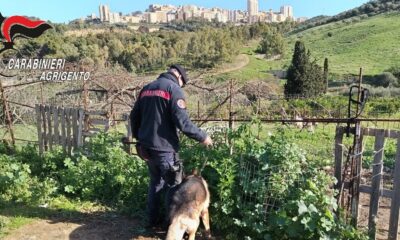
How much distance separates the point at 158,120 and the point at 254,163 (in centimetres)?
129

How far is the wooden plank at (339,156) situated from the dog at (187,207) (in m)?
1.62

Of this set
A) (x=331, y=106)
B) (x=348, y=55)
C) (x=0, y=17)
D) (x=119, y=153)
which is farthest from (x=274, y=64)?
(x=119, y=153)

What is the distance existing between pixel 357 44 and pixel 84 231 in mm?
77885

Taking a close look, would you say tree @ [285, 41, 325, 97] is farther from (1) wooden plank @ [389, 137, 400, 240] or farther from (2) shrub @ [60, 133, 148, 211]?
(1) wooden plank @ [389, 137, 400, 240]

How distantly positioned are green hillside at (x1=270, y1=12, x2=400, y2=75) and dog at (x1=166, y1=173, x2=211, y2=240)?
181ft

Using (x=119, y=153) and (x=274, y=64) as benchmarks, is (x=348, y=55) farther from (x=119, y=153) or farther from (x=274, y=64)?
(x=119, y=153)

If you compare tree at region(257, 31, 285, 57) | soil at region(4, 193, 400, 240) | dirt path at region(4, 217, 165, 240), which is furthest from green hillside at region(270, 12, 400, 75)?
dirt path at region(4, 217, 165, 240)

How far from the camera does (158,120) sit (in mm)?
4359

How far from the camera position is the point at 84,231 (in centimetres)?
490

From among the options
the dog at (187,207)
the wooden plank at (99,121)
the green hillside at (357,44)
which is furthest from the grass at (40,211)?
the green hillside at (357,44)

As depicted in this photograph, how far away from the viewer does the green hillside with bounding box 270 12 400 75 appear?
201 ft

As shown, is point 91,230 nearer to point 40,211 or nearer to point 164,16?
point 40,211
